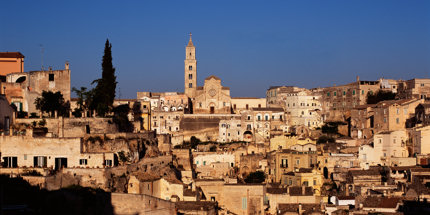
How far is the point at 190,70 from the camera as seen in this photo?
8781 cm

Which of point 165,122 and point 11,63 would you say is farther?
point 165,122

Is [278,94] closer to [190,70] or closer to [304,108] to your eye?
[304,108]

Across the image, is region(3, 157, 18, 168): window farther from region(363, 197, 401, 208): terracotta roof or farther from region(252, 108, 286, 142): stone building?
region(252, 108, 286, 142): stone building

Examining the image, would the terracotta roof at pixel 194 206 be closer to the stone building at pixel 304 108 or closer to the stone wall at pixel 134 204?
the stone wall at pixel 134 204

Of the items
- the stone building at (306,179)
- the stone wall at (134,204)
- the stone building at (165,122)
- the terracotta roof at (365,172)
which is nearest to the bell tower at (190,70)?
the stone building at (165,122)

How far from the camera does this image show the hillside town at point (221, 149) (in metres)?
40.0

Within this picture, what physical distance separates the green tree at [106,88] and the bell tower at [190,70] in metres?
28.2

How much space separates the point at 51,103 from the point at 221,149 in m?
19.0

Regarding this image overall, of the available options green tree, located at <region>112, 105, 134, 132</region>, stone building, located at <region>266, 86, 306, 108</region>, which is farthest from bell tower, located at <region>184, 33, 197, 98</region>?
green tree, located at <region>112, 105, 134, 132</region>

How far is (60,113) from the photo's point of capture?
5069 cm

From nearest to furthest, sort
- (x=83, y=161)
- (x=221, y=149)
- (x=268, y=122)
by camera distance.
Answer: (x=83, y=161) < (x=221, y=149) < (x=268, y=122)

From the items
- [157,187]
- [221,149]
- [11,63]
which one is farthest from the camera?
[221,149]

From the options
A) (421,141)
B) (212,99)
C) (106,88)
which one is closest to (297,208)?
(421,141)

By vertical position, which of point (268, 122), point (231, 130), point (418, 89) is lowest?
point (231, 130)
